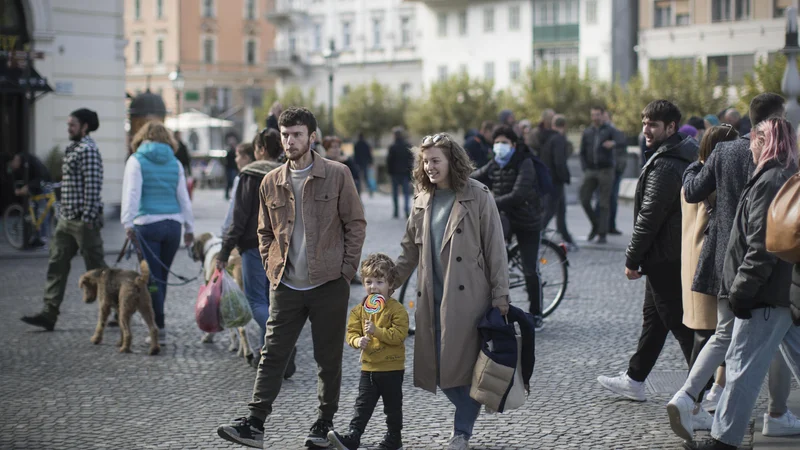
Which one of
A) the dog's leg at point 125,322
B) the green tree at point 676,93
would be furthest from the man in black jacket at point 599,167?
the green tree at point 676,93

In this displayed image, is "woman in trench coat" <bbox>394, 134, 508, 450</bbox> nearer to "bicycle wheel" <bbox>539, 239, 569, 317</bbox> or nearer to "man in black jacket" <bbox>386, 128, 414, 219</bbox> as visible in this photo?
"bicycle wheel" <bbox>539, 239, 569, 317</bbox>

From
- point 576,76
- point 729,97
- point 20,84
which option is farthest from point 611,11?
point 20,84

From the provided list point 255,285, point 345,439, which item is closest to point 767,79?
point 255,285

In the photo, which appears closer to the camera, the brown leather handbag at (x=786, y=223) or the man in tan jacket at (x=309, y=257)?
the brown leather handbag at (x=786, y=223)

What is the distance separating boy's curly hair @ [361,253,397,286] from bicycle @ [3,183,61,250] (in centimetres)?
A: 1298

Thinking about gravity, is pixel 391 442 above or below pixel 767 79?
below

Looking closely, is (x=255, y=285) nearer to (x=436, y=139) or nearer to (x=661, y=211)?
(x=436, y=139)

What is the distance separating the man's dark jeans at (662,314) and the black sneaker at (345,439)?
6.94ft

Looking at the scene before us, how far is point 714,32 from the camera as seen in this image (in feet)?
196

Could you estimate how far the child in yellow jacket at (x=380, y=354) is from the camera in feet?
20.4

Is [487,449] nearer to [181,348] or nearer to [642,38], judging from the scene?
[181,348]

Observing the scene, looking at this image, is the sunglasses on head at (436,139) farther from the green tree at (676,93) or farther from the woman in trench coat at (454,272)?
the green tree at (676,93)

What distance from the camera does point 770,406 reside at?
6.48 metres

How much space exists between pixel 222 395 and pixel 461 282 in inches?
99.4
